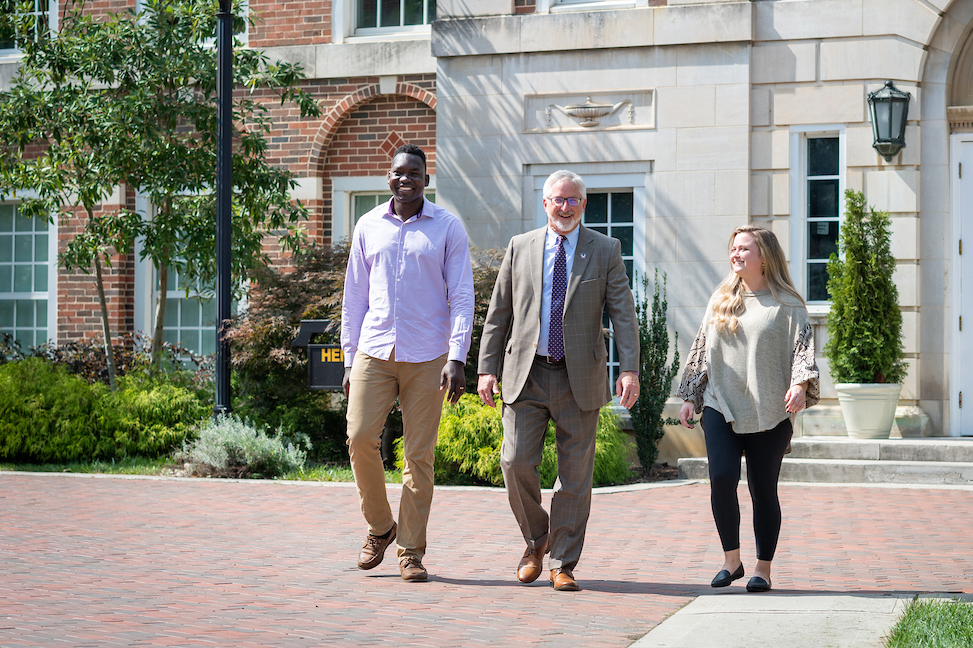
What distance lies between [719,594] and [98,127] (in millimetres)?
8339

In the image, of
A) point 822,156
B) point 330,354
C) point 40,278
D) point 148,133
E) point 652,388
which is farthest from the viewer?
point 40,278

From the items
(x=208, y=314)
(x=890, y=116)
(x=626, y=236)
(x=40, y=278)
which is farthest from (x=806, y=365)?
(x=40, y=278)

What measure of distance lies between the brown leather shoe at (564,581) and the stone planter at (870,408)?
5.82 m

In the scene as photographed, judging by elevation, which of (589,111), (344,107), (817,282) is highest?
(344,107)

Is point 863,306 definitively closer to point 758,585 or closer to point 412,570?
point 758,585

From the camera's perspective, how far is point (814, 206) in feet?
36.6

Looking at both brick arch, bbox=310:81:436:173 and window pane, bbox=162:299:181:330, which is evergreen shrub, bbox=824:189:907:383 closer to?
brick arch, bbox=310:81:436:173

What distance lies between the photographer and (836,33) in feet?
35.6

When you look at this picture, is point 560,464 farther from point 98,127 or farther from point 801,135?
point 98,127

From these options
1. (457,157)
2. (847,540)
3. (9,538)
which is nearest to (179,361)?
(457,157)

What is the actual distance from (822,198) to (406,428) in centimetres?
696

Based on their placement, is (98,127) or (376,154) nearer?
(98,127)

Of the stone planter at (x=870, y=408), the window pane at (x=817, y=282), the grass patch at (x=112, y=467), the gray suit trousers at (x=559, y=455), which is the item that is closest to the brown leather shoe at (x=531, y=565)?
the gray suit trousers at (x=559, y=455)

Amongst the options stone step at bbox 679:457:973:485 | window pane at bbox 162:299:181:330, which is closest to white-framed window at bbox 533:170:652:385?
stone step at bbox 679:457:973:485
